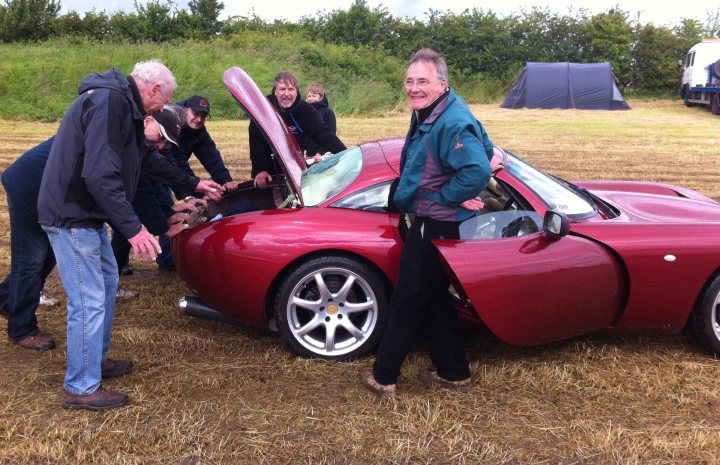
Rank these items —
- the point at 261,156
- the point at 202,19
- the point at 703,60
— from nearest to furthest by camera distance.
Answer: the point at 261,156, the point at 703,60, the point at 202,19

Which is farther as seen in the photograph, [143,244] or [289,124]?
[289,124]

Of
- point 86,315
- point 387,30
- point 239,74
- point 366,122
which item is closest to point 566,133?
point 366,122

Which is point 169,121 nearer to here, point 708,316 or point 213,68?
point 708,316

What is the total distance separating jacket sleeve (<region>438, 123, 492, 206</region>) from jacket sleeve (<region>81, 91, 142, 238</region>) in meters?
1.45

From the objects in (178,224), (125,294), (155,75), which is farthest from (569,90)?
(155,75)

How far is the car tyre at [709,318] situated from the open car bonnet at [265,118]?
230 cm

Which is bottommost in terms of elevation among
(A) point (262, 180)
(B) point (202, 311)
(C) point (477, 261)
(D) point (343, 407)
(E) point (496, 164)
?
(D) point (343, 407)

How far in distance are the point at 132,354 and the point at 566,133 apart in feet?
50.5

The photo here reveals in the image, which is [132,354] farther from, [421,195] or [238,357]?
[421,195]

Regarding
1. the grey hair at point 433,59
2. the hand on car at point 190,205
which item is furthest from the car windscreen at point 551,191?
the hand on car at point 190,205

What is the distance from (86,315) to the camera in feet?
10.9

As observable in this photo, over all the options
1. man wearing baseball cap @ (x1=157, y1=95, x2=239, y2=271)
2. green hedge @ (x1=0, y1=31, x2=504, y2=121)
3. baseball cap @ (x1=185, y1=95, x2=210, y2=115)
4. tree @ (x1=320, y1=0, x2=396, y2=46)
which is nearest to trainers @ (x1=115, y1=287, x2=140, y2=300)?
man wearing baseball cap @ (x1=157, y1=95, x2=239, y2=271)

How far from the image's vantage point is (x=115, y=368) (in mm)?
3834

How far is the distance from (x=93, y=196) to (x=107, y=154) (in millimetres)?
206
